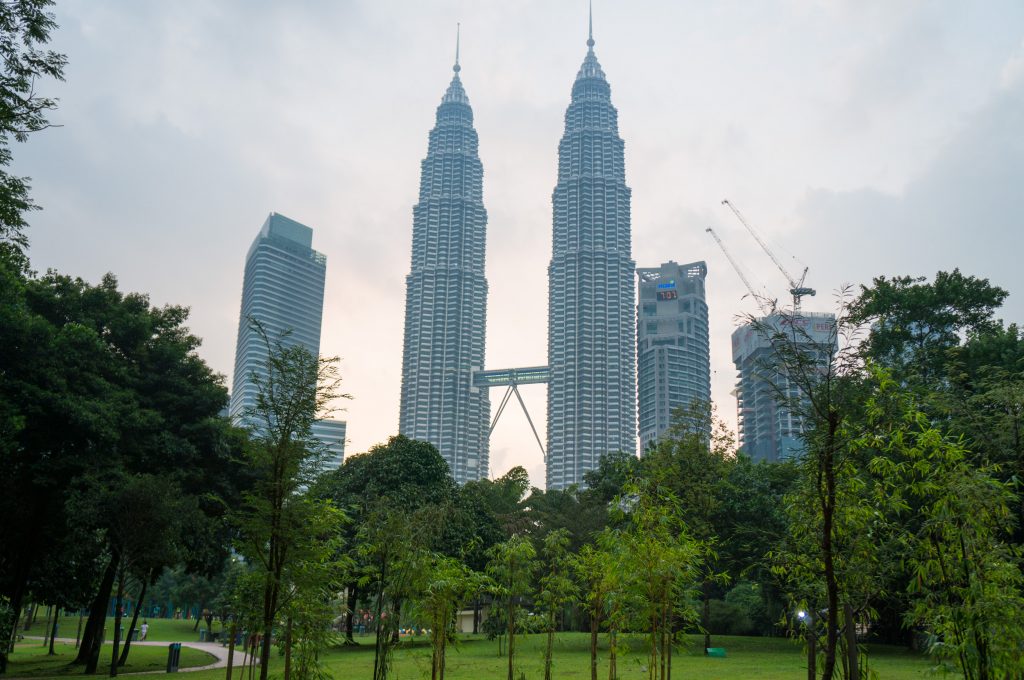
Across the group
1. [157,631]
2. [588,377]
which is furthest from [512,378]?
[157,631]

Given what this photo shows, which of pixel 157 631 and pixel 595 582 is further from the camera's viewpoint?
pixel 157 631

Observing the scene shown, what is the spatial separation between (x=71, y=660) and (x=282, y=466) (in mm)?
28620

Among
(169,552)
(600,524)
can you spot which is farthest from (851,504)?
(600,524)

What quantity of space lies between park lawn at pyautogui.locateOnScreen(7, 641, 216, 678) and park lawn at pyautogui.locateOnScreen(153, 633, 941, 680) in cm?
445

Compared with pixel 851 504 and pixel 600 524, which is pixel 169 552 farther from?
pixel 600 524

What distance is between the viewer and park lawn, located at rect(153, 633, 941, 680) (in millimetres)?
25100

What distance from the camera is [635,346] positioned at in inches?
7761

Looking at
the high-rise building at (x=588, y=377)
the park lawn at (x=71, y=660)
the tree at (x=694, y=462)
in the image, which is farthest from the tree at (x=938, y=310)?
the high-rise building at (x=588, y=377)

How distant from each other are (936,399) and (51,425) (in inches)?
1150

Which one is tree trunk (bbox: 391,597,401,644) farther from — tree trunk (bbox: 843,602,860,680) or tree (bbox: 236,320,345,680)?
tree trunk (bbox: 843,602,860,680)

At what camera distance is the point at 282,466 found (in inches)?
592

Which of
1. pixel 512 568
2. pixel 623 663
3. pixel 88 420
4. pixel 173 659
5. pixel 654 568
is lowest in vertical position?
pixel 173 659

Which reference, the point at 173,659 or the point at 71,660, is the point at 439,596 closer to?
the point at 173,659

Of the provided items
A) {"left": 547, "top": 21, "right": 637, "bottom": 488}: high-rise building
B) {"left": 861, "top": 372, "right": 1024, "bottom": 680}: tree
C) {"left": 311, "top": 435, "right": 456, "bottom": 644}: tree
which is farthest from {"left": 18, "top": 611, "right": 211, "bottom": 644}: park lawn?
{"left": 547, "top": 21, "right": 637, "bottom": 488}: high-rise building
